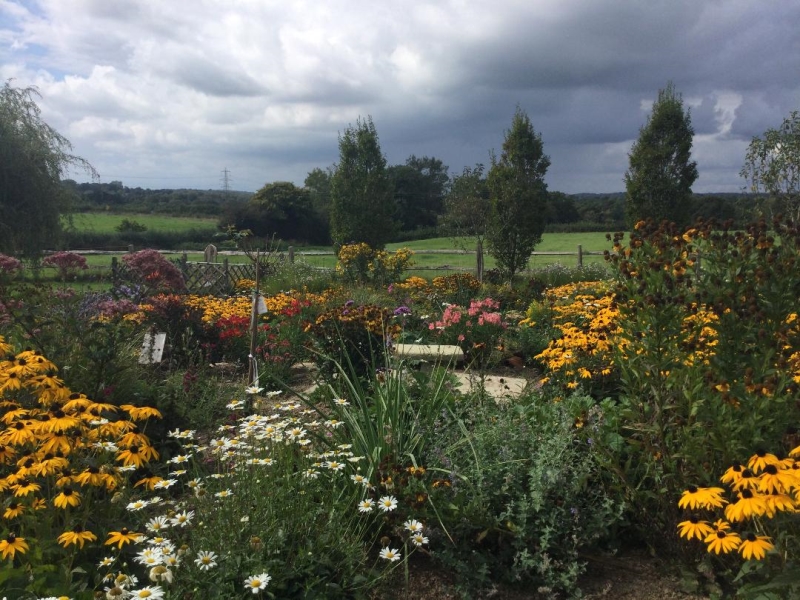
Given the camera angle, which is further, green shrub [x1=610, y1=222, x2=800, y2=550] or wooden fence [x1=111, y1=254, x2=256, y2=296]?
wooden fence [x1=111, y1=254, x2=256, y2=296]

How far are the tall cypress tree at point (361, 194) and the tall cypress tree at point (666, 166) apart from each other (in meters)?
7.02

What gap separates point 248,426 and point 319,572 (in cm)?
83

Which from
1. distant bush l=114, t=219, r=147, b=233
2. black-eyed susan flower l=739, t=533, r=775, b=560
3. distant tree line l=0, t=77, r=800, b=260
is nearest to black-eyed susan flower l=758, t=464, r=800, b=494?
black-eyed susan flower l=739, t=533, r=775, b=560

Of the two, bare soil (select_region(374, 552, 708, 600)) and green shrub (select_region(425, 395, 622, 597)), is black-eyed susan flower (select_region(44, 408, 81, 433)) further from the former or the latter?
green shrub (select_region(425, 395, 622, 597))

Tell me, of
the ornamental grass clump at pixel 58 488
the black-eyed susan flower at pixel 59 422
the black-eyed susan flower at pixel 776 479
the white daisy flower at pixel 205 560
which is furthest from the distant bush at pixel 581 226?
the white daisy flower at pixel 205 560

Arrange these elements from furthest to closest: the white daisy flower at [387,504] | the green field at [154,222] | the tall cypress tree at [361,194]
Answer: the green field at [154,222]
the tall cypress tree at [361,194]
the white daisy flower at [387,504]

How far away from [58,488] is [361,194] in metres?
16.7

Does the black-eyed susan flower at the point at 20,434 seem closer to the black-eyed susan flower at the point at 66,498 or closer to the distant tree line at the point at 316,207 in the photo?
the black-eyed susan flower at the point at 66,498

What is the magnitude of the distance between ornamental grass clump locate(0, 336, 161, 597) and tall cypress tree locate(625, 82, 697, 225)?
1588 cm

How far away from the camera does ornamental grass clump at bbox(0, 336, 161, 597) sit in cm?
218

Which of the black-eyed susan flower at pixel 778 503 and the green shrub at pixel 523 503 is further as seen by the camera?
the green shrub at pixel 523 503

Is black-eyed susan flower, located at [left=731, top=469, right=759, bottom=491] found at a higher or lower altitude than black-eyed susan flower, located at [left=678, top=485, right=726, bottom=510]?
higher

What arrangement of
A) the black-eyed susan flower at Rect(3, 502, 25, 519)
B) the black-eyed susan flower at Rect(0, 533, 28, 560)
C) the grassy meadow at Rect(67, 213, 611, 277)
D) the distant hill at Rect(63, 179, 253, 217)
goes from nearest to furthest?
1. the black-eyed susan flower at Rect(0, 533, 28, 560)
2. the black-eyed susan flower at Rect(3, 502, 25, 519)
3. the grassy meadow at Rect(67, 213, 611, 277)
4. the distant hill at Rect(63, 179, 253, 217)

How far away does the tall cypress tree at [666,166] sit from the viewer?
1645 cm
